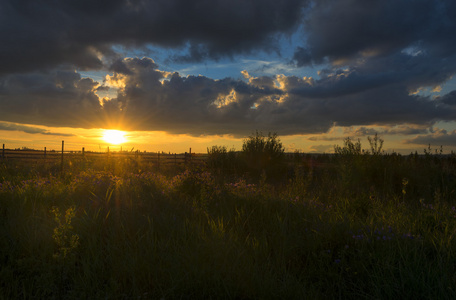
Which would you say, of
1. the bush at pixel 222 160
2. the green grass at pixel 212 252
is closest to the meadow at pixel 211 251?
the green grass at pixel 212 252

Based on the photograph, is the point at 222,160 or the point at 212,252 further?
the point at 222,160

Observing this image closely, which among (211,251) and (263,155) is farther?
(263,155)

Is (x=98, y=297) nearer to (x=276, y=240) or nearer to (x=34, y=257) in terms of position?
(x=34, y=257)

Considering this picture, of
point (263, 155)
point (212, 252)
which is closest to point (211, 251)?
point (212, 252)

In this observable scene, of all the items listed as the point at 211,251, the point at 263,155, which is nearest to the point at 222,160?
the point at 263,155

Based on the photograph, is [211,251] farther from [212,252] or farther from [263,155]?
[263,155]

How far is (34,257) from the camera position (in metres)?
4.16

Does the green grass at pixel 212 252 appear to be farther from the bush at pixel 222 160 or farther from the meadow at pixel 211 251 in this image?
the bush at pixel 222 160

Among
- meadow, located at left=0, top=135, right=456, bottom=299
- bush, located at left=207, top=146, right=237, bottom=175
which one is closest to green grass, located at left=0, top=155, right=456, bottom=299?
meadow, located at left=0, top=135, right=456, bottom=299

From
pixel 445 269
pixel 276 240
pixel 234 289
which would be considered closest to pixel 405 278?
pixel 445 269

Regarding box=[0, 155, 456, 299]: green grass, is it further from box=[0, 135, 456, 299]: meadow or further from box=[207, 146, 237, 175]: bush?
box=[207, 146, 237, 175]: bush

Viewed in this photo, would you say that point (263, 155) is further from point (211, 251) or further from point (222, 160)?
point (211, 251)

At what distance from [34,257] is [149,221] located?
1.55 metres

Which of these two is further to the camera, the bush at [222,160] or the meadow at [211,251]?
the bush at [222,160]
